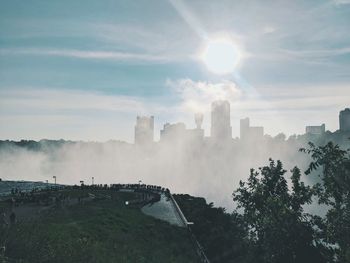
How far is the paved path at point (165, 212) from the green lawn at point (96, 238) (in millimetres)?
3307

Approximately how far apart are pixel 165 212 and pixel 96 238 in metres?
23.8

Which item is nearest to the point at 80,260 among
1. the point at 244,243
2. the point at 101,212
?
the point at 244,243

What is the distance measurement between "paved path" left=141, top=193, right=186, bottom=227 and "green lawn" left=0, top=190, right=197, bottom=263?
3.31 meters

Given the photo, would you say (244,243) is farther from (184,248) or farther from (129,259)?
(129,259)

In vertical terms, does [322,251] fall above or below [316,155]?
below

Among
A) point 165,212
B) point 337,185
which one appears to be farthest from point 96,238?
→ point 165,212

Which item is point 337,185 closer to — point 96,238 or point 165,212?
point 96,238

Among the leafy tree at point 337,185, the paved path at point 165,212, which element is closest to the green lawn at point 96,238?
the paved path at point 165,212

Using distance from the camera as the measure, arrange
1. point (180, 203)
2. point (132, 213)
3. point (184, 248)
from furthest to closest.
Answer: point (180, 203) < point (132, 213) < point (184, 248)

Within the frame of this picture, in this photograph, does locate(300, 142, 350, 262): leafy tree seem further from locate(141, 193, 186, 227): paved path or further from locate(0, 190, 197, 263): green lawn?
locate(141, 193, 186, 227): paved path

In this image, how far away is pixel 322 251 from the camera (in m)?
25.9

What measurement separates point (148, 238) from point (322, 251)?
16.7 meters

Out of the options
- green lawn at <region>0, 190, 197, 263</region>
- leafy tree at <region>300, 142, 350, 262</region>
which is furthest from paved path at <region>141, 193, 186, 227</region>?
leafy tree at <region>300, 142, 350, 262</region>

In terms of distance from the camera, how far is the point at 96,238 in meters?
31.6
